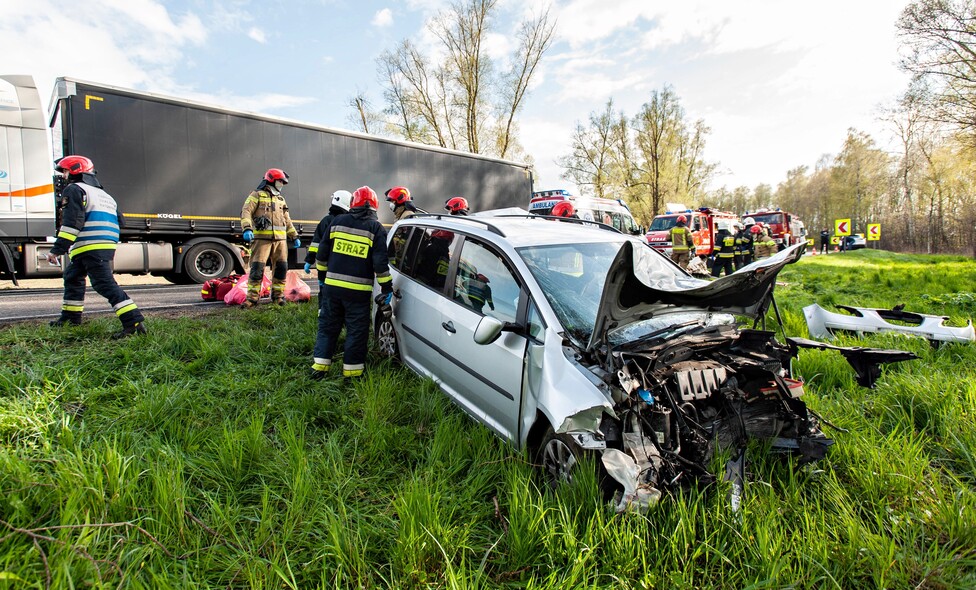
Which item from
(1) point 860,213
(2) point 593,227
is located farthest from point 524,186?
(1) point 860,213

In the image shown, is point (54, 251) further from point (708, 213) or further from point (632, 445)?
point (708, 213)

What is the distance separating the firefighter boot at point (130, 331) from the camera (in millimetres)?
4754

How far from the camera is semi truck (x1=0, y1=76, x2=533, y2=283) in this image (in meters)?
8.12

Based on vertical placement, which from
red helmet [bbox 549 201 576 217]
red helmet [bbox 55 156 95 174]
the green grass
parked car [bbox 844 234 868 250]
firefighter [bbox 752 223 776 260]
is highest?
parked car [bbox 844 234 868 250]

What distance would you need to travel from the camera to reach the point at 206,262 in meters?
10.2

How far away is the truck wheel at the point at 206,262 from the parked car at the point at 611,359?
27.8ft

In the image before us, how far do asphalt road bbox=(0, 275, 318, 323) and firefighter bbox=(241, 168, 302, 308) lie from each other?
0.67 m

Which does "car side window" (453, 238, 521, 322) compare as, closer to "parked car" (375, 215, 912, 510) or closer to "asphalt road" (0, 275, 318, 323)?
"parked car" (375, 215, 912, 510)

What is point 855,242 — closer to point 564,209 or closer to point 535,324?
point 564,209

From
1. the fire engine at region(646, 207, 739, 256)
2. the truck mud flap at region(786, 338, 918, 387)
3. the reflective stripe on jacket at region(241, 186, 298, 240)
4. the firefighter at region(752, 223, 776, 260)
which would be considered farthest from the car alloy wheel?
the fire engine at region(646, 207, 739, 256)

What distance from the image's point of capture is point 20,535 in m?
1.84

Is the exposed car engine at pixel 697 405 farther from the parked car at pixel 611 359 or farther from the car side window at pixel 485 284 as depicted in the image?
the car side window at pixel 485 284

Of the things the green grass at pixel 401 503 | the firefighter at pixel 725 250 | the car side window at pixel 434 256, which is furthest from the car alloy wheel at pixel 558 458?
the firefighter at pixel 725 250

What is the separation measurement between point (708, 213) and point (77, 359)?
20.4m
